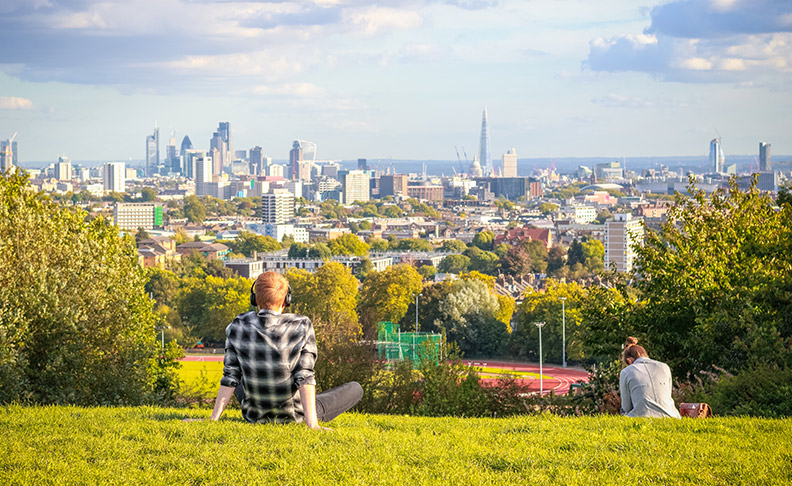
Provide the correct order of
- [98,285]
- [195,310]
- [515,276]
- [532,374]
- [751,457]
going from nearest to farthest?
[751,457], [98,285], [532,374], [195,310], [515,276]

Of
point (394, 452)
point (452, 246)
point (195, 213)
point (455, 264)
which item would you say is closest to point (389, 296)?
point (394, 452)

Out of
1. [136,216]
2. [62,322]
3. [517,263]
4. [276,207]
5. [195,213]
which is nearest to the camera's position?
[62,322]

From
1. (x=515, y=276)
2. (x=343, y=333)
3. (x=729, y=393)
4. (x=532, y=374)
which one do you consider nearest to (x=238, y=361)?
(x=729, y=393)

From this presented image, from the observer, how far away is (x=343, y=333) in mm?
12047

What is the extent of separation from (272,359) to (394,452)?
0.98 meters

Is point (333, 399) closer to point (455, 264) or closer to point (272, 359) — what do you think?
point (272, 359)

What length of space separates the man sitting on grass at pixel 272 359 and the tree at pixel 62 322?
14.8 ft

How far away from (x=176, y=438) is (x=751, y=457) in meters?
3.28

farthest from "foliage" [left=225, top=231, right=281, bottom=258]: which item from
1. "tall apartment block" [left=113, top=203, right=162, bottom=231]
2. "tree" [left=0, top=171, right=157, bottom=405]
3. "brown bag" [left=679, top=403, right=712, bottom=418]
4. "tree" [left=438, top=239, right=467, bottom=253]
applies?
"brown bag" [left=679, top=403, right=712, bottom=418]

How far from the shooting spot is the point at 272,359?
5.63 m

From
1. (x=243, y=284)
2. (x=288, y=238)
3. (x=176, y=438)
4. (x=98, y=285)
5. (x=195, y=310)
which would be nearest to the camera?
(x=176, y=438)

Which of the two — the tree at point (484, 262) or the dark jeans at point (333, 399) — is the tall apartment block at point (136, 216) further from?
the dark jeans at point (333, 399)

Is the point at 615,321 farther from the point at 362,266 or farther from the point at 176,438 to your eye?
the point at 362,266

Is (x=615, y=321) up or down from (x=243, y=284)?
up
